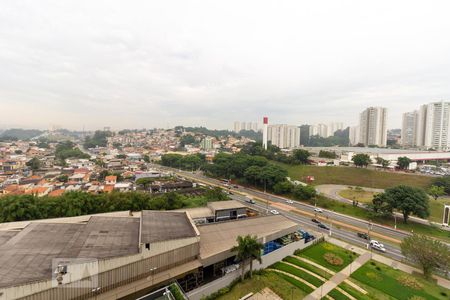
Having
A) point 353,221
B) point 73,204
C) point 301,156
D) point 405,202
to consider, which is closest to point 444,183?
point 405,202

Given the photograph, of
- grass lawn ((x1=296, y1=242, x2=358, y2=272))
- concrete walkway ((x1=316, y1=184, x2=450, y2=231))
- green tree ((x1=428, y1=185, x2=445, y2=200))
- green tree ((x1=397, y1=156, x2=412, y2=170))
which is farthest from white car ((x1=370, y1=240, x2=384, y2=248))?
green tree ((x1=397, y1=156, x2=412, y2=170))

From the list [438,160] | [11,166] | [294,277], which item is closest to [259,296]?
[294,277]

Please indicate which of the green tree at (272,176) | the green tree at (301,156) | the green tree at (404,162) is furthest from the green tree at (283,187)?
the green tree at (404,162)

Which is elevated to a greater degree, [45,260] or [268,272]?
[45,260]

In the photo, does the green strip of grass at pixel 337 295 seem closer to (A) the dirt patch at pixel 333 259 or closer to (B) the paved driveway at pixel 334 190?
(A) the dirt patch at pixel 333 259

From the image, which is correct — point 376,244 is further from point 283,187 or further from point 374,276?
point 283,187

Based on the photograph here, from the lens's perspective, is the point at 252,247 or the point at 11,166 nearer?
the point at 252,247

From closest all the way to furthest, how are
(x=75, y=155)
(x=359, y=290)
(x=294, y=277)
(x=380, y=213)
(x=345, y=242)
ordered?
(x=359, y=290), (x=294, y=277), (x=345, y=242), (x=380, y=213), (x=75, y=155)

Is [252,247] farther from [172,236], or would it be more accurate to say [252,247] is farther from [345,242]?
[345,242]
